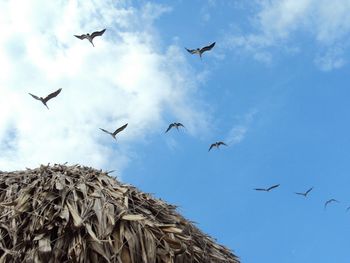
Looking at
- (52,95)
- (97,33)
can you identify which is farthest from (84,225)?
(97,33)

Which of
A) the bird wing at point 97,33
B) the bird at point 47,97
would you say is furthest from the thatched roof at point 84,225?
the bird wing at point 97,33

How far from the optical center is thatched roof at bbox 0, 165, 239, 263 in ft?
13.5

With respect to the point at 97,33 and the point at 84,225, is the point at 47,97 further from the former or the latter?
the point at 84,225

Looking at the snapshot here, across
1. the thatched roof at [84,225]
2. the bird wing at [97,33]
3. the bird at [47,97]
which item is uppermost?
the bird wing at [97,33]

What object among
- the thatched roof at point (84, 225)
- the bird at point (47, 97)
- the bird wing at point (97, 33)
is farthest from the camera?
the bird wing at point (97, 33)

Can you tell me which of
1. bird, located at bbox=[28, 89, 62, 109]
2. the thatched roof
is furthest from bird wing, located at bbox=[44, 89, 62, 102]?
the thatched roof

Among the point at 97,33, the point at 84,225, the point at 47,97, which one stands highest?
the point at 97,33

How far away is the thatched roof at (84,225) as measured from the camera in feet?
13.5

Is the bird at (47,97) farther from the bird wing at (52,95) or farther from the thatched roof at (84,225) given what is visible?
the thatched roof at (84,225)

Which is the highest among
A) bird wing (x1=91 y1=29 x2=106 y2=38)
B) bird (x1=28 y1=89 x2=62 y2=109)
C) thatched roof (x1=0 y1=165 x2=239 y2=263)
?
bird wing (x1=91 y1=29 x2=106 y2=38)

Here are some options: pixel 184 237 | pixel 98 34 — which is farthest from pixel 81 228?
pixel 98 34

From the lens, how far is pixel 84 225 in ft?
13.7

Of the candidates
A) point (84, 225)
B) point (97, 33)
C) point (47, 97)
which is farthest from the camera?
point (97, 33)

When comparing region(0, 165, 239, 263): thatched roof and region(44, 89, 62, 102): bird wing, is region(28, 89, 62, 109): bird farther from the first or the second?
region(0, 165, 239, 263): thatched roof
